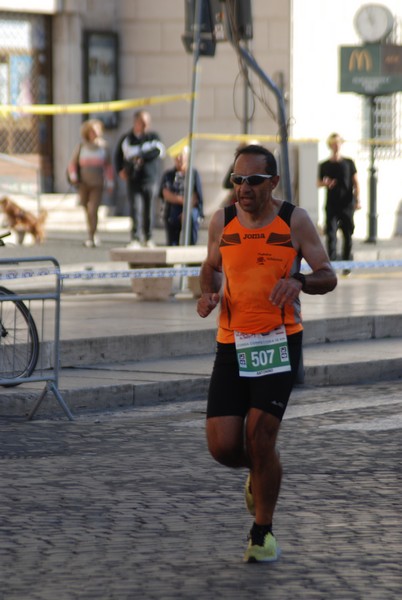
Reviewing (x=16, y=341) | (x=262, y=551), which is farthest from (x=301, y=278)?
(x=16, y=341)

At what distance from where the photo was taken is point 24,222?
24422 mm

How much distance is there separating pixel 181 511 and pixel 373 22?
64.7ft

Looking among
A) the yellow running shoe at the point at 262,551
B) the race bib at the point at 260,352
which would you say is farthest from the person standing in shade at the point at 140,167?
the yellow running shoe at the point at 262,551

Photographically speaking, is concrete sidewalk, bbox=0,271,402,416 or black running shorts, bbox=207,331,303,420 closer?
black running shorts, bbox=207,331,303,420

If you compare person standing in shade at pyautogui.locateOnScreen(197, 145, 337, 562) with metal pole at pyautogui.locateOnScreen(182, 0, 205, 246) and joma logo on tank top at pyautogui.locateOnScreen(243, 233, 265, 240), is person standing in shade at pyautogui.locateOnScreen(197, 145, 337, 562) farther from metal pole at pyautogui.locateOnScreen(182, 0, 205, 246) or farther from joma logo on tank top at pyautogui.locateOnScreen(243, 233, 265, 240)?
metal pole at pyautogui.locateOnScreen(182, 0, 205, 246)

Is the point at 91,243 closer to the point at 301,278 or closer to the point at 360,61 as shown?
the point at 360,61

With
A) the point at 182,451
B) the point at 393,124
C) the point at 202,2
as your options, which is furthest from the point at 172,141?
the point at 182,451

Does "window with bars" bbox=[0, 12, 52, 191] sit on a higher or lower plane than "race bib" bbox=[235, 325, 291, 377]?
higher

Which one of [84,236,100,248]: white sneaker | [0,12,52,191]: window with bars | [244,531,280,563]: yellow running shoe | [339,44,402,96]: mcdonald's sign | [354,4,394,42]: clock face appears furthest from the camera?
[0,12,52,191]: window with bars

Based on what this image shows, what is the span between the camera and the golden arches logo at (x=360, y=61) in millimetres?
26062

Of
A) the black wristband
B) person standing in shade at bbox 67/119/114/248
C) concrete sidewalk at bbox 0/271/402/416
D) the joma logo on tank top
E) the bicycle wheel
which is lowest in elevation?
concrete sidewalk at bbox 0/271/402/416

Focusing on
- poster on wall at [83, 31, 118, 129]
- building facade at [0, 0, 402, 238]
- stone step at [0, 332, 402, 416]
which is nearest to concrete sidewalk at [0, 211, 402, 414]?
stone step at [0, 332, 402, 416]

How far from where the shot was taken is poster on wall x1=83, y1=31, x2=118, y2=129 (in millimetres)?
29188

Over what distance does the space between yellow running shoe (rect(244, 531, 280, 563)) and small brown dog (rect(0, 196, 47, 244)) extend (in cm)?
1772
